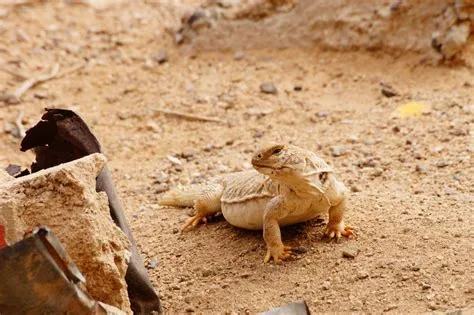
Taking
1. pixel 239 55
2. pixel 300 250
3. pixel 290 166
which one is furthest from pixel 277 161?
pixel 239 55

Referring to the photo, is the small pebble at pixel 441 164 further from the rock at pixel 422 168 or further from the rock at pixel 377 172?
the rock at pixel 377 172

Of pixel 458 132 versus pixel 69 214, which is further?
pixel 458 132

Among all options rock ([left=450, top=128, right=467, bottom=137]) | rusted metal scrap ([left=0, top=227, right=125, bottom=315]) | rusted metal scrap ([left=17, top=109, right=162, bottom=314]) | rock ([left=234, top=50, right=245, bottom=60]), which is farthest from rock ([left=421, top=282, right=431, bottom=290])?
rock ([left=234, top=50, right=245, bottom=60])

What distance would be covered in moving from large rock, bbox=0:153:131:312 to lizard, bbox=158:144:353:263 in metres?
0.92

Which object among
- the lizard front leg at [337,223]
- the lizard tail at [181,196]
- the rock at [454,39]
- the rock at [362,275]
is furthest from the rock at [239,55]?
the rock at [362,275]

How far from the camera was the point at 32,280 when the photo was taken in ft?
11.0

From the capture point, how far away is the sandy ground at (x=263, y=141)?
4207 mm

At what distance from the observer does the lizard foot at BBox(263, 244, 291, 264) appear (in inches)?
175

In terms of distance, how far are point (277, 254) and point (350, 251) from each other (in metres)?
0.35

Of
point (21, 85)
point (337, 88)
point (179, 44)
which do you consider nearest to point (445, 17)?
point (337, 88)

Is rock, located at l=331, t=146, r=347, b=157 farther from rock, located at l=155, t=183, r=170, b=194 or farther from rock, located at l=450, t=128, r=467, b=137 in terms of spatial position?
rock, located at l=155, t=183, r=170, b=194

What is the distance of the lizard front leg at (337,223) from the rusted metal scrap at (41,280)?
58.2 inches

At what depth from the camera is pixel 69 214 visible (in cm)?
371

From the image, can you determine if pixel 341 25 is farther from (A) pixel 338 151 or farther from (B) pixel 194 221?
(B) pixel 194 221
